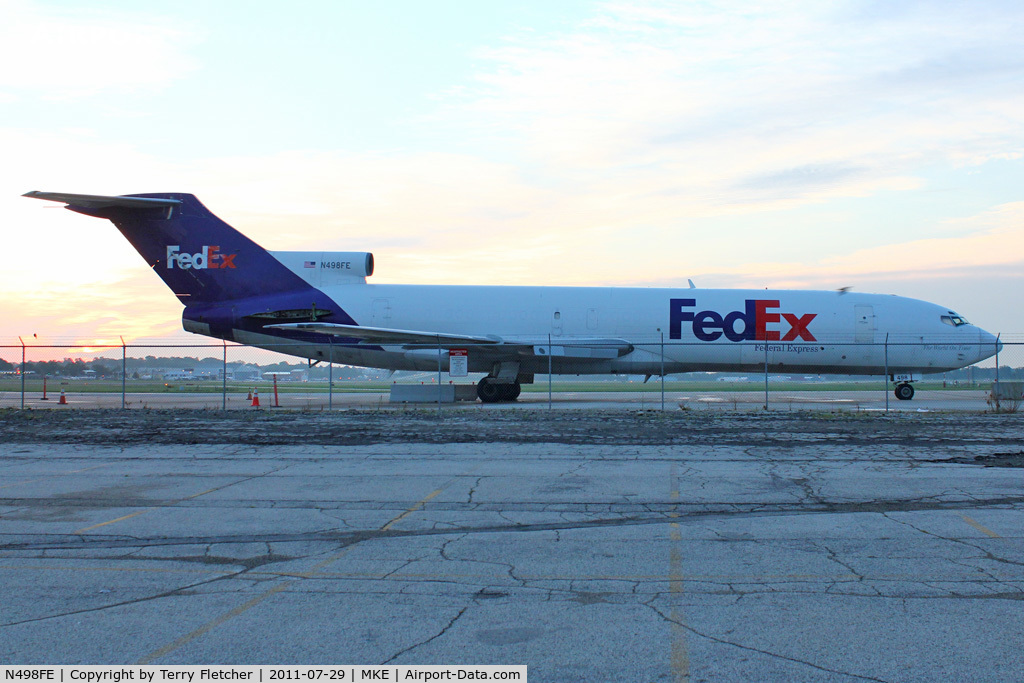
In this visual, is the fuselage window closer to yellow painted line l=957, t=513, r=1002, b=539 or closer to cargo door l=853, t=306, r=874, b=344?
cargo door l=853, t=306, r=874, b=344

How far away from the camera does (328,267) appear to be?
27.9 metres

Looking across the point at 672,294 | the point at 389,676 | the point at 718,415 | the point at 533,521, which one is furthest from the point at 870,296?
the point at 389,676

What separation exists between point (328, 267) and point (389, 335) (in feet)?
12.9

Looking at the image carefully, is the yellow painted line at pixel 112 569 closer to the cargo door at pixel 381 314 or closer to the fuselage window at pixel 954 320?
the cargo door at pixel 381 314

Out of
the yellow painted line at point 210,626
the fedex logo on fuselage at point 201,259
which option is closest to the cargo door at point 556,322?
the fedex logo on fuselage at point 201,259

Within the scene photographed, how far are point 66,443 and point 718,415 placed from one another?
14439 mm

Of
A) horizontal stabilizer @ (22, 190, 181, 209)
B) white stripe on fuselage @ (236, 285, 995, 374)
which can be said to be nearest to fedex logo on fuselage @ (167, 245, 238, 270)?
horizontal stabilizer @ (22, 190, 181, 209)

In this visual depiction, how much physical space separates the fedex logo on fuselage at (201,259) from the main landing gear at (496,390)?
Answer: 30.3ft

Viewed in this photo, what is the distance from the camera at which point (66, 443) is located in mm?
15070

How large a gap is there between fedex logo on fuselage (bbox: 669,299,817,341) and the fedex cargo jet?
32mm

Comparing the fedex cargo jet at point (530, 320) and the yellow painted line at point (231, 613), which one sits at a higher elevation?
the fedex cargo jet at point (530, 320)

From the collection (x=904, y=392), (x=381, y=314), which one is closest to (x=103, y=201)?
(x=381, y=314)

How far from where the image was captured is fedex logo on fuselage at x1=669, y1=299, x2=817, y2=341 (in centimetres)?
2661

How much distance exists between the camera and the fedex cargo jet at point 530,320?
87.5 feet
